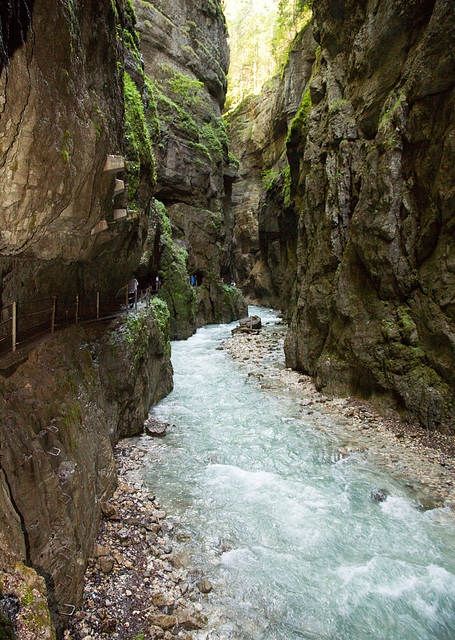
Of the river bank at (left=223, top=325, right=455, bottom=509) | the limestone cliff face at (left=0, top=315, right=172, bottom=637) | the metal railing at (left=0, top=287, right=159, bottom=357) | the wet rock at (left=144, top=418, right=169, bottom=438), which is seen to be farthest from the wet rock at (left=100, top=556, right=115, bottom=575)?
the river bank at (left=223, top=325, right=455, bottom=509)

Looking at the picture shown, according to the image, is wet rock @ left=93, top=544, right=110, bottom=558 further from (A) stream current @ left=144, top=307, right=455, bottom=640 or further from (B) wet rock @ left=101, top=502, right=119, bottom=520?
(A) stream current @ left=144, top=307, right=455, bottom=640

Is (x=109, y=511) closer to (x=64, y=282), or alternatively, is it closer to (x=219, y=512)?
(x=219, y=512)

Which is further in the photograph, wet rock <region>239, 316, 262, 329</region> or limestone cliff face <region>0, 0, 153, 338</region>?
wet rock <region>239, 316, 262, 329</region>

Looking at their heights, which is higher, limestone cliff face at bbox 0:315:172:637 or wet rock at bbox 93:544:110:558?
limestone cliff face at bbox 0:315:172:637

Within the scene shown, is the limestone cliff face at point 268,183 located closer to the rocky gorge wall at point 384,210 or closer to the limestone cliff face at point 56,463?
the rocky gorge wall at point 384,210

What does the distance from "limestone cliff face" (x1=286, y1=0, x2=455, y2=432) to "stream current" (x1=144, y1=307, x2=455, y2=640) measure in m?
3.33

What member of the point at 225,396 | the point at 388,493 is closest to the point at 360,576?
the point at 388,493

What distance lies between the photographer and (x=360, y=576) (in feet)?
17.7

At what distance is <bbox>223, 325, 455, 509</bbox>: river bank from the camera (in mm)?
7457

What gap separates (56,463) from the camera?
179 inches

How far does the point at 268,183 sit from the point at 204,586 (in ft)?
135

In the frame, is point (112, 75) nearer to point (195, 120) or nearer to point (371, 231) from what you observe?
point (371, 231)

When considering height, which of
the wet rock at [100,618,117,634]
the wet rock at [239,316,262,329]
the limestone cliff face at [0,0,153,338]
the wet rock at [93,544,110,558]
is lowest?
the wet rock at [239,316,262,329]

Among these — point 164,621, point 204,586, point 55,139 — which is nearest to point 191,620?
point 164,621
